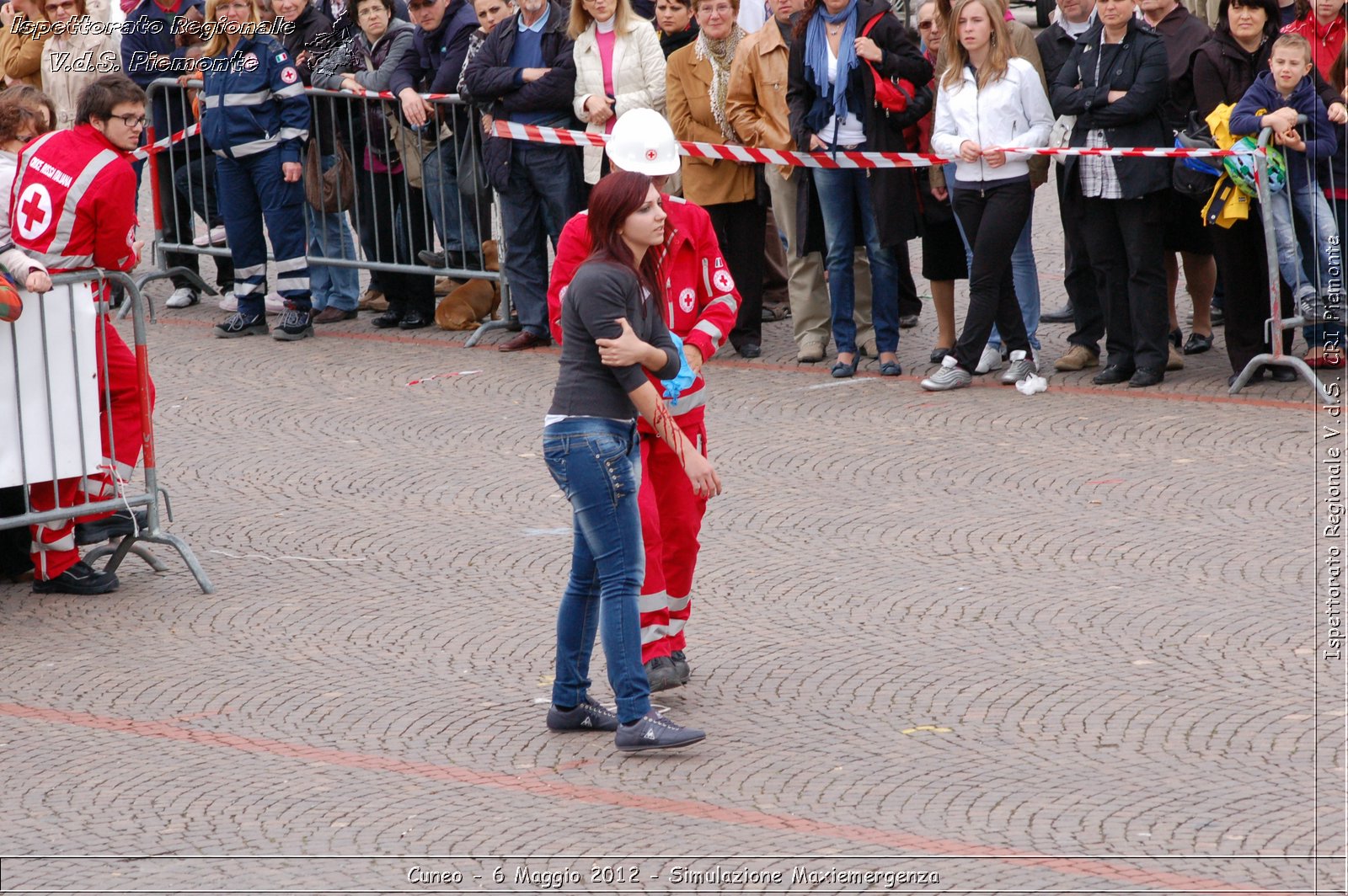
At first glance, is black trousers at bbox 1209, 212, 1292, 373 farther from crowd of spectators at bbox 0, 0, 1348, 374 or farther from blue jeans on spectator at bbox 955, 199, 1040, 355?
blue jeans on spectator at bbox 955, 199, 1040, 355

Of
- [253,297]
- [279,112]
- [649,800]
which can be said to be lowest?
[649,800]

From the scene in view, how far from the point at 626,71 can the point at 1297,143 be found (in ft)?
13.2

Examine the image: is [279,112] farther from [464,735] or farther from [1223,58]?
[464,735]

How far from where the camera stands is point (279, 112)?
40.3 feet

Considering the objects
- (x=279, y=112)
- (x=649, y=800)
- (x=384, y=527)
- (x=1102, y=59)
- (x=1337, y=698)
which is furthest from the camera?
(x=279, y=112)

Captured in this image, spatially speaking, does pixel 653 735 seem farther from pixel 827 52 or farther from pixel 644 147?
pixel 827 52

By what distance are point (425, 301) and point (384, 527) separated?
15.6 ft

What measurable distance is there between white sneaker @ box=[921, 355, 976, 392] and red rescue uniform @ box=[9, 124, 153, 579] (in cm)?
442

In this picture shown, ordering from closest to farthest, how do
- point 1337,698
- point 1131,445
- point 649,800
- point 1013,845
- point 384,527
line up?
point 1013,845
point 649,800
point 1337,698
point 384,527
point 1131,445

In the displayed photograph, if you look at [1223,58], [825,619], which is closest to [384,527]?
[825,619]

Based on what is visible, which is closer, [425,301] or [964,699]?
[964,699]

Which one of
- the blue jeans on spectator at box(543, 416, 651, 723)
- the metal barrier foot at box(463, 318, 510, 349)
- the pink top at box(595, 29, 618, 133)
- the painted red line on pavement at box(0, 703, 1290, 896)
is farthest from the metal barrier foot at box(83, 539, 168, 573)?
the pink top at box(595, 29, 618, 133)

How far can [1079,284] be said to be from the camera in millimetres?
10703

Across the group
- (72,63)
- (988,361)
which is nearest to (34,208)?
(988,361)
